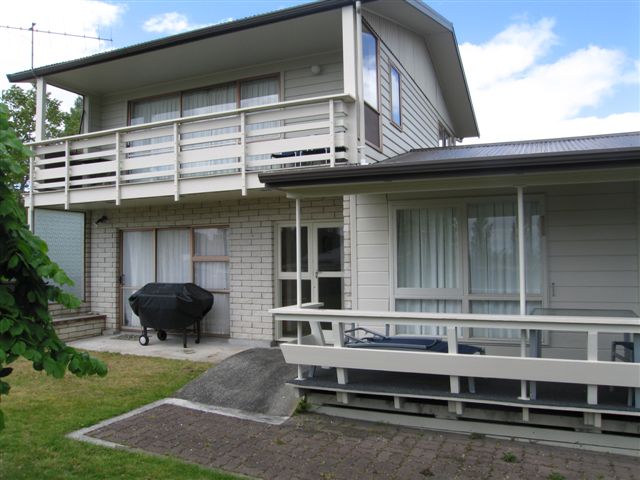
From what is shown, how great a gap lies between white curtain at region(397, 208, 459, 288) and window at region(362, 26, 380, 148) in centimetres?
178

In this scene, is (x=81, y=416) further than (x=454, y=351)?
Yes

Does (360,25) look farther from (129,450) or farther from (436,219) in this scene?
(129,450)

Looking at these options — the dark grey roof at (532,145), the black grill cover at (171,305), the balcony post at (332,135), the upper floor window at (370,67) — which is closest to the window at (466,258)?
the dark grey roof at (532,145)

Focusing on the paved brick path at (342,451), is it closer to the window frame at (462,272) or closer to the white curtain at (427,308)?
the white curtain at (427,308)

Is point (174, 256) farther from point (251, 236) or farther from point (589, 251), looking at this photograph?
point (589, 251)

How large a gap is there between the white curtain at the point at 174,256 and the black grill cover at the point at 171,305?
3.30 ft

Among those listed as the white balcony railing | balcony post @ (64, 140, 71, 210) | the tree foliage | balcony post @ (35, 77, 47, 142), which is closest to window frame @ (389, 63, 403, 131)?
the white balcony railing

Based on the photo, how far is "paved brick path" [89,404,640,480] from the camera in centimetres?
445

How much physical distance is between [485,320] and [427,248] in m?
2.06

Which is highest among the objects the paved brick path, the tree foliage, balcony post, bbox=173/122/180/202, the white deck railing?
balcony post, bbox=173/122/180/202

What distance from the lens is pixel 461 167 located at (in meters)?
5.25

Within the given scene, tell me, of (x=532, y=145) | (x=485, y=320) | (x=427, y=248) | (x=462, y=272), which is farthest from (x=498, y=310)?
(x=532, y=145)

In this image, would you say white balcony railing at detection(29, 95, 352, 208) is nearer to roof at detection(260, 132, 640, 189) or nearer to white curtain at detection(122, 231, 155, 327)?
white curtain at detection(122, 231, 155, 327)

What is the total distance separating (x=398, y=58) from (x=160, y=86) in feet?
16.6
